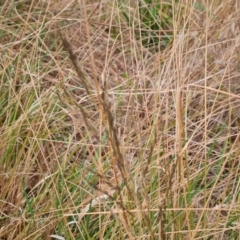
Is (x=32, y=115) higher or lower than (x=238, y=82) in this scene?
higher

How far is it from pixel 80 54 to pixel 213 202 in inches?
31.9

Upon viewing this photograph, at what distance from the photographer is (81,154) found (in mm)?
1966

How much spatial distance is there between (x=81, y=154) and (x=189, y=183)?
0.43 meters

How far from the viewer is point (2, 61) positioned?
2.15 metres

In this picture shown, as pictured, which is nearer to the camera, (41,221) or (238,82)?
(41,221)

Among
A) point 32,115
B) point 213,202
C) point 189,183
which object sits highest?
point 32,115

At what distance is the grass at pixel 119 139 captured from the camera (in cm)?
154

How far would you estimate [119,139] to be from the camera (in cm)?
188

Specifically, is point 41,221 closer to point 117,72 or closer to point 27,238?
point 27,238

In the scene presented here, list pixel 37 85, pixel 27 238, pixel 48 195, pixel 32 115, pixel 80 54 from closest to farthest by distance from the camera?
pixel 27 238 < pixel 48 195 < pixel 32 115 < pixel 37 85 < pixel 80 54

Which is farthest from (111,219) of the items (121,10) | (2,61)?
(121,10)

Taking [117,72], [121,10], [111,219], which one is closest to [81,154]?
[111,219]

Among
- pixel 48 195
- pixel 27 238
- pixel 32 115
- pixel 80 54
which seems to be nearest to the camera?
pixel 27 238

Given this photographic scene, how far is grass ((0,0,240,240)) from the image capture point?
1.54 metres
